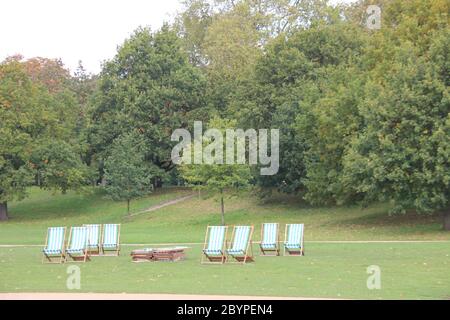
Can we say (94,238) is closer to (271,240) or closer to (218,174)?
(271,240)

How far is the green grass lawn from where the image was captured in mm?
17297

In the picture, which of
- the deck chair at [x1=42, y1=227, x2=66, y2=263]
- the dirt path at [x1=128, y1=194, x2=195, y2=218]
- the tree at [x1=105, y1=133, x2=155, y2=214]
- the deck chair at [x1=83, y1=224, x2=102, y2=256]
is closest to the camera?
the deck chair at [x1=42, y1=227, x2=66, y2=263]

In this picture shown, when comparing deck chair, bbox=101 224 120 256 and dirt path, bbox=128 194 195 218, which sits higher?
deck chair, bbox=101 224 120 256

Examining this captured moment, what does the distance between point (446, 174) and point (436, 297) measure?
21.4 m

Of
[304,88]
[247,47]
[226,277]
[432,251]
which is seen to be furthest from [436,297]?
[247,47]

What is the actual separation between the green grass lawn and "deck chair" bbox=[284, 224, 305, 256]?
0.51m

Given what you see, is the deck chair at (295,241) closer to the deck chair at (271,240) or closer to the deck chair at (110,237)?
the deck chair at (271,240)

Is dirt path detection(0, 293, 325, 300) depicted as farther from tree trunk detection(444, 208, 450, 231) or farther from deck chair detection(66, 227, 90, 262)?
tree trunk detection(444, 208, 450, 231)

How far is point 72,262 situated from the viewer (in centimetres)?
2520

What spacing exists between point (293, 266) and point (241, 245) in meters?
2.50

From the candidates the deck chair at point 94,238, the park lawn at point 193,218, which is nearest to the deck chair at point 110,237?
the deck chair at point 94,238

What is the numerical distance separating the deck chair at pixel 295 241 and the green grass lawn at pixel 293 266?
19.9 inches

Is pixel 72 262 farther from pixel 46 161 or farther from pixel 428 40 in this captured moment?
pixel 46 161

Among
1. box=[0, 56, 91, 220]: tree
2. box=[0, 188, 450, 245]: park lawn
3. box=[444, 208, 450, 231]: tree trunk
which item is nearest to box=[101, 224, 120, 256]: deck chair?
box=[0, 188, 450, 245]: park lawn
